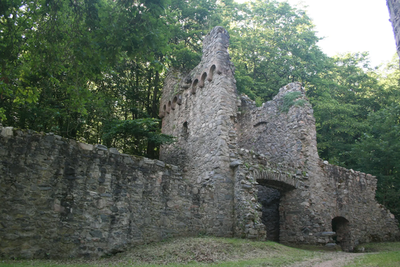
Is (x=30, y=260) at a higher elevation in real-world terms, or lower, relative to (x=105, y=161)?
lower

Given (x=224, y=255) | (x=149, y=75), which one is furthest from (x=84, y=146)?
(x=149, y=75)

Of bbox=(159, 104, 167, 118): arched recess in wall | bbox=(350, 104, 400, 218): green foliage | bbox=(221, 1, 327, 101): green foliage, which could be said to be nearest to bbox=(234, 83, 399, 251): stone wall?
bbox=(350, 104, 400, 218): green foliage

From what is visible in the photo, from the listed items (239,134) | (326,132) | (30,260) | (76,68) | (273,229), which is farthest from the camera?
(326,132)

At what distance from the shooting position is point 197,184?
1200cm

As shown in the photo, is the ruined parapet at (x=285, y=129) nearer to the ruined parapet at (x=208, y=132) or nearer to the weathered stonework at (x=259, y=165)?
the weathered stonework at (x=259, y=165)

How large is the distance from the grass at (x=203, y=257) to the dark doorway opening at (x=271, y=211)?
502 cm

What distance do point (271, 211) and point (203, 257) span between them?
7.75 meters

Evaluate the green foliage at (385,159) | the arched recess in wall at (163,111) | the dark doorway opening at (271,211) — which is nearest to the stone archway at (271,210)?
the dark doorway opening at (271,211)

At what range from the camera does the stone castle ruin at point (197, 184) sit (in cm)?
734

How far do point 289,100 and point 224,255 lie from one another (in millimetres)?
8785

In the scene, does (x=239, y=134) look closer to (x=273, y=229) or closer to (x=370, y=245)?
(x=273, y=229)

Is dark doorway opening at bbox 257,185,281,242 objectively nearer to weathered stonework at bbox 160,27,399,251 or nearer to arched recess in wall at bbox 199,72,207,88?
weathered stonework at bbox 160,27,399,251

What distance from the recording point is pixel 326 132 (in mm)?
23391

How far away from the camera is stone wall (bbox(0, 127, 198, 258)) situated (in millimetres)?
7062
